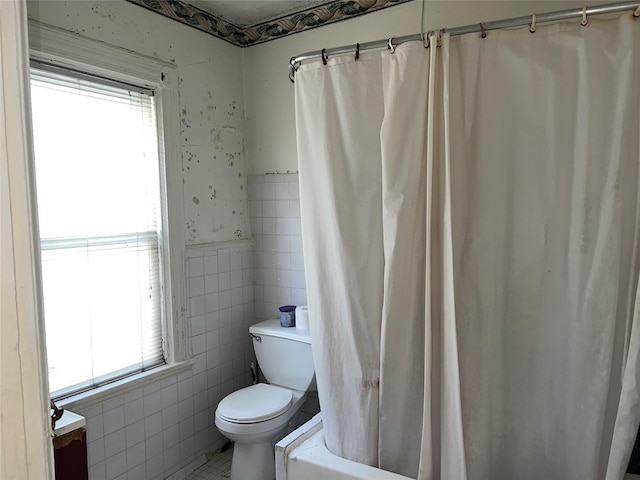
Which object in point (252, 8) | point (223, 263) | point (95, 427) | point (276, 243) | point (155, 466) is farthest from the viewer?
point (276, 243)

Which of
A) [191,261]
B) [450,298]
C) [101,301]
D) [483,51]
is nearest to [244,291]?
[191,261]

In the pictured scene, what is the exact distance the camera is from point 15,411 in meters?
0.54

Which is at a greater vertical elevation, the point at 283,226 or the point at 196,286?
the point at 283,226

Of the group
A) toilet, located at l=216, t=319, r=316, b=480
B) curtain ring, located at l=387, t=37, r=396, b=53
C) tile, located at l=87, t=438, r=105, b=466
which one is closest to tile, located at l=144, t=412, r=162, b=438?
tile, located at l=87, t=438, r=105, b=466

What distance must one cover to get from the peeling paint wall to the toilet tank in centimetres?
61

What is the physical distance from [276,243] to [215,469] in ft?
4.21

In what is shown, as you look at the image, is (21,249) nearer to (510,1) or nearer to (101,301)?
(101,301)

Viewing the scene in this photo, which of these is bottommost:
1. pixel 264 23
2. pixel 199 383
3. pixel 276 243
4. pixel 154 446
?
pixel 154 446

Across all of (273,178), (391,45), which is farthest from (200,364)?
(391,45)

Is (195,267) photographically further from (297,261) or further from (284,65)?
(284,65)

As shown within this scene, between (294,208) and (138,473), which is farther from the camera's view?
(294,208)

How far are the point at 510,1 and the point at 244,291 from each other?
2.00 meters

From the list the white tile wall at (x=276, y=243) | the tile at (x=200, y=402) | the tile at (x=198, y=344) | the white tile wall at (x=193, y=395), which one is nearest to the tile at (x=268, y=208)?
the white tile wall at (x=276, y=243)

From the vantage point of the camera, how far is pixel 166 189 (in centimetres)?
214
